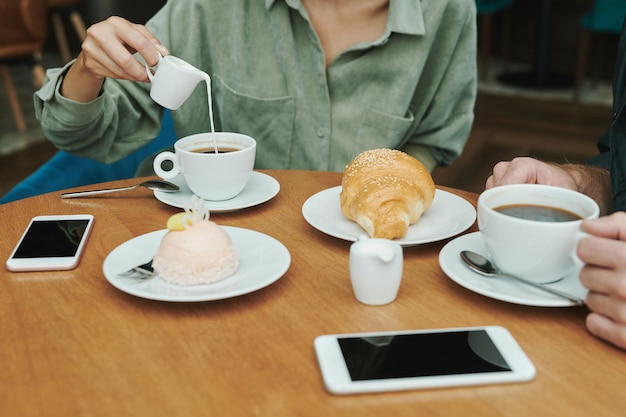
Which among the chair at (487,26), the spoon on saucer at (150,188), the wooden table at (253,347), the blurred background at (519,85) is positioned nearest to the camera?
the wooden table at (253,347)

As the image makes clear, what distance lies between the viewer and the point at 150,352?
0.74 m

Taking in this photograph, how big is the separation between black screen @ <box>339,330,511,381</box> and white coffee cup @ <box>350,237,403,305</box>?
0.10m

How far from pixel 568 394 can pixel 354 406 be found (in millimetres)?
212

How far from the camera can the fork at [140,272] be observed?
86 cm

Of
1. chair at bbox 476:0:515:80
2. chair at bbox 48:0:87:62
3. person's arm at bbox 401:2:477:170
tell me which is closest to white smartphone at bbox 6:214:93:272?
person's arm at bbox 401:2:477:170

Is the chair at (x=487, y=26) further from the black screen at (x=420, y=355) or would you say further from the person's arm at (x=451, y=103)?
the black screen at (x=420, y=355)

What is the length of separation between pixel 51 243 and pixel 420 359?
1.85 ft

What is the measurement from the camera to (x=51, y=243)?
0.98m

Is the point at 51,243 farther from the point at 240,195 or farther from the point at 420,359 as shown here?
the point at 420,359

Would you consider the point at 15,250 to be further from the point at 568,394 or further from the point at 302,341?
the point at 568,394

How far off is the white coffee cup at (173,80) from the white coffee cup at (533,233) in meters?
0.50

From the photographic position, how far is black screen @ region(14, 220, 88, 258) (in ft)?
3.11

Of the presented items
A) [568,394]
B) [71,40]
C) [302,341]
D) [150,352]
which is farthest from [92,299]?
[71,40]

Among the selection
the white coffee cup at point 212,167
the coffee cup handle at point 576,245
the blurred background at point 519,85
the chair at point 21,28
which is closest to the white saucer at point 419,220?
the white coffee cup at point 212,167
